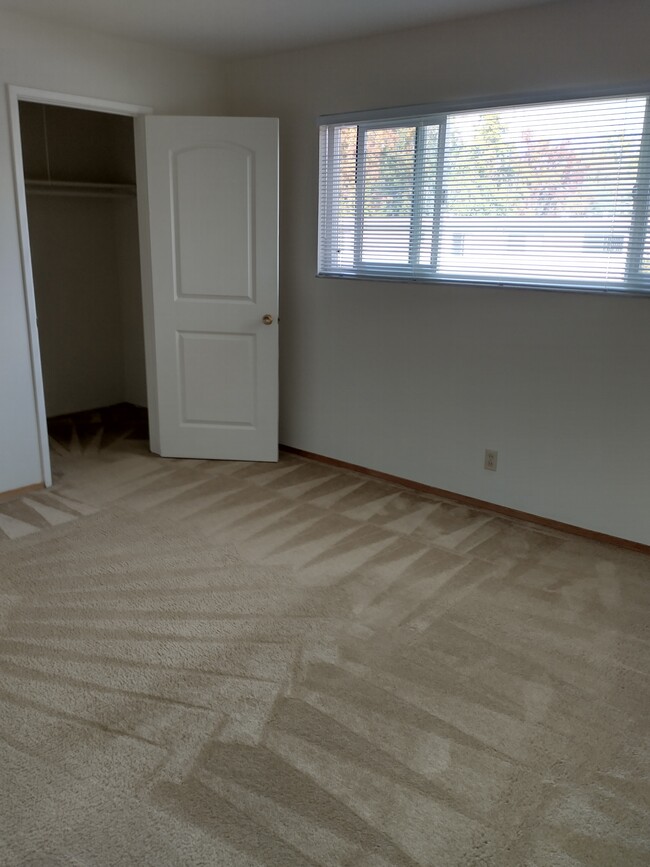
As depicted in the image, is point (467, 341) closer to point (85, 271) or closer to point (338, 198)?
point (338, 198)

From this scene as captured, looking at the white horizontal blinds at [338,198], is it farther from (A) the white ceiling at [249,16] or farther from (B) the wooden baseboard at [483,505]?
(B) the wooden baseboard at [483,505]

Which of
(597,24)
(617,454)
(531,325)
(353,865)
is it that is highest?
(597,24)

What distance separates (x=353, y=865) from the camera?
162 cm

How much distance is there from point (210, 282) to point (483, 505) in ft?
6.73

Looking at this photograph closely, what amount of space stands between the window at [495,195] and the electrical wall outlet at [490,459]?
2.89 feet

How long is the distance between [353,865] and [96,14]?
12.0ft

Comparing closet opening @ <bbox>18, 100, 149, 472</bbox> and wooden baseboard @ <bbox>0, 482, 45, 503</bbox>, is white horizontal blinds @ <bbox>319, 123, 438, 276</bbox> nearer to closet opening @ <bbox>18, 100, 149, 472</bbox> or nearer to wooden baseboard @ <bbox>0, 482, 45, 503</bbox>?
closet opening @ <bbox>18, 100, 149, 472</bbox>

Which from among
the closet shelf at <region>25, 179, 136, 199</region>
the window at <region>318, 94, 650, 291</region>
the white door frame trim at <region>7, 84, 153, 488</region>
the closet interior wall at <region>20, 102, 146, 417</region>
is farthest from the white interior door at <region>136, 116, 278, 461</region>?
the closet interior wall at <region>20, 102, 146, 417</region>

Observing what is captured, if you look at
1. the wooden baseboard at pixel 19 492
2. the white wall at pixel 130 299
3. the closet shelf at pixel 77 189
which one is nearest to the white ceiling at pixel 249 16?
the closet shelf at pixel 77 189

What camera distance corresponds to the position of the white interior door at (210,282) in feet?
12.9

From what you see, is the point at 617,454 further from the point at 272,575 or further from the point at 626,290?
the point at 272,575

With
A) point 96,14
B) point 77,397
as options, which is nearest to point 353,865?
point 96,14

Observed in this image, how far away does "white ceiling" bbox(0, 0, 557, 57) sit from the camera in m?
3.10

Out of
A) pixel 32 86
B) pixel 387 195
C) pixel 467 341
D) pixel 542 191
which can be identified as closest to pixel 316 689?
pixel 467 341
